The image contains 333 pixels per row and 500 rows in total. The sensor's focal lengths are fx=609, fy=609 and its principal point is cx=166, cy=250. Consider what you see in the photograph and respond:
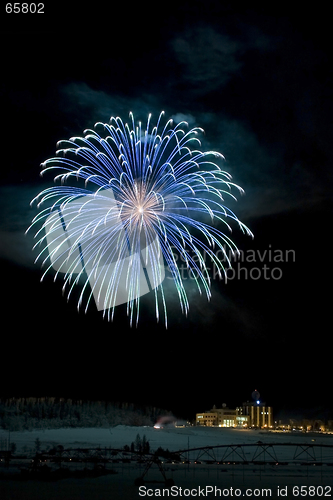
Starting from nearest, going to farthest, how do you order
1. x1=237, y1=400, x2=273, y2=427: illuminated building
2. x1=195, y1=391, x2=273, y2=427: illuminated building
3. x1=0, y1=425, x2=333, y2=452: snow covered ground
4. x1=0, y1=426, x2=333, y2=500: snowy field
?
x1=0, y1=426, x2=333, y2=500: snowy field
x1=0, y1=425, x2=333, y2=452: snow covered ground
x1=195, y1=391, x2=273, y2=427: illuminated building
x1=237, y1=400, x2=273, y2=427: illuminated building

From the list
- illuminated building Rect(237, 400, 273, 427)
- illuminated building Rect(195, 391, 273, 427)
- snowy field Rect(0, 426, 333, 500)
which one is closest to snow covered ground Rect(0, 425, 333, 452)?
snowy field Rect(0, 426, 333, 500)

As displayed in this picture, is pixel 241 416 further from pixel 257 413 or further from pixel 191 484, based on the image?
pixel 191 484

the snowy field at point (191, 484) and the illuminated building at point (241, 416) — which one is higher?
the snowy field at point (191, 484)

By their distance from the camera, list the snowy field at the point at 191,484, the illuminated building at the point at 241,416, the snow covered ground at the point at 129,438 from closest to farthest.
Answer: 1. the snowy field at the point at 191,484
2. the snow covered ground at the point at 129,438
3. the illuminated building at the point at 241,416

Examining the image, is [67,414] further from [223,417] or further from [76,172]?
[76,172]

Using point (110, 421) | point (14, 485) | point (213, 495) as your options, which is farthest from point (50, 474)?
point (110, 421)

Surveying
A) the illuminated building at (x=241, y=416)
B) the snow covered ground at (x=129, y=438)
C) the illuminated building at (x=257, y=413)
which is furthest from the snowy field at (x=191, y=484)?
the illuminated building at (x=257, y=413)

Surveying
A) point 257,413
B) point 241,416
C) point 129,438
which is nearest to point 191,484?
point 129,438

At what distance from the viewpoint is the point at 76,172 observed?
40156 mm

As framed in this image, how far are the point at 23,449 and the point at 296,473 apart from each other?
1417 inches

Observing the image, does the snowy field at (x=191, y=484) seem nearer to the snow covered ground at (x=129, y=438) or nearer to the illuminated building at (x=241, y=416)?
the snow covered ground at (x=129, y=438)

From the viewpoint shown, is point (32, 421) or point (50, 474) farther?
point (32, 421)

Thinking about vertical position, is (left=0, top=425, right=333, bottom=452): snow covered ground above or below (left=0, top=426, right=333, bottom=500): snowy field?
below

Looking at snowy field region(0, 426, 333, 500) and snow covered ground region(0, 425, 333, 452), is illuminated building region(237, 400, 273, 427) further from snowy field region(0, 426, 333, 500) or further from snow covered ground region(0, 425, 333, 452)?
snowy field region(0, 426, 333, 500)
